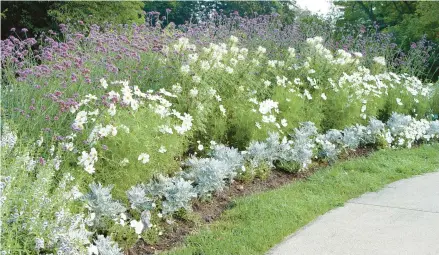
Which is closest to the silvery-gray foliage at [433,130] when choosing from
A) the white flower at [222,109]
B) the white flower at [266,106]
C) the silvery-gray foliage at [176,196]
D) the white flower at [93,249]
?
the white flower at [266,106]

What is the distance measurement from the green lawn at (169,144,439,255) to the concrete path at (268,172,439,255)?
0.13 meters

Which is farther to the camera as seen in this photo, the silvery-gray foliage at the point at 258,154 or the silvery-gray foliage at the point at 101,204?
the silvery-gray foliage at the point at 258,154

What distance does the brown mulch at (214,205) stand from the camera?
13.5 ft

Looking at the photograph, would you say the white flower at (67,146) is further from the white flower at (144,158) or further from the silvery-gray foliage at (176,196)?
the silvery-gray foliage at (176,196)

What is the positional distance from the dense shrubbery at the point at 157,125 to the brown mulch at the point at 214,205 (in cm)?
8

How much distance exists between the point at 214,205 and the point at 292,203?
27.3 inches

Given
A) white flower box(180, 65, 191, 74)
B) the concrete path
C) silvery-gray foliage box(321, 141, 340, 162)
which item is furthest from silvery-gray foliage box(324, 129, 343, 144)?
white flower box(180, 65, 191, 74)

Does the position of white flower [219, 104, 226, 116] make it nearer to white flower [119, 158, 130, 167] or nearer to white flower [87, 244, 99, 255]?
white flower [119, 158, 130, 167]

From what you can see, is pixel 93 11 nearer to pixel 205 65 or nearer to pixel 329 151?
pixel 205 65

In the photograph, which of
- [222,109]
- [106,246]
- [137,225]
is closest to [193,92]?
[222,109]

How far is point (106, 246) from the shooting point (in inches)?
145

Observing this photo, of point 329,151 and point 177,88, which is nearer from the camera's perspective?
point 177,88

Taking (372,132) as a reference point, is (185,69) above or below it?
above

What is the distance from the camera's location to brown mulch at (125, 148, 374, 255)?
13.5 ft
